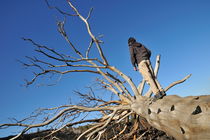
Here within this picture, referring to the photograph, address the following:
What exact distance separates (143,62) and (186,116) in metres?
1.90

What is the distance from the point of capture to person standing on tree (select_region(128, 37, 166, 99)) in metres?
3.01

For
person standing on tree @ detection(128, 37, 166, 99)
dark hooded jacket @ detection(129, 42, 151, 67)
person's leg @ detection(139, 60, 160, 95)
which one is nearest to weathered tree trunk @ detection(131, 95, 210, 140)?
person's leg @ detection(139, 60, 160, 95)

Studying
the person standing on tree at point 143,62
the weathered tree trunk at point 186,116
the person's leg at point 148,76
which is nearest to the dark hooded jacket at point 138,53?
the person standing on tree at point 143,62

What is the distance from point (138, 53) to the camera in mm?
3330

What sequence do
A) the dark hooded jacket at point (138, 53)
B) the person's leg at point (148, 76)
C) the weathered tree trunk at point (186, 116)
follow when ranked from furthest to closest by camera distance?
the dark hooded jacket at point (138, 53) → the person's leg at point (148, 76) → the weathered tree trunk at point (186, 116)

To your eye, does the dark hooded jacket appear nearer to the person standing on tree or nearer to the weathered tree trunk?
the person standing on tree

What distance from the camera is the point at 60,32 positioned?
3854 millimetres

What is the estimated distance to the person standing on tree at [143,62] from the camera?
118 inches

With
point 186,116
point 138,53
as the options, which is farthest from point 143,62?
point 186,116

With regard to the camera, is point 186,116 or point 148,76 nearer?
point 186,116

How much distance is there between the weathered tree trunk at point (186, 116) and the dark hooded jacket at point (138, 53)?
150cm

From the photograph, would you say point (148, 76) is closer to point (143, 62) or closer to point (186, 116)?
point (143, 62)

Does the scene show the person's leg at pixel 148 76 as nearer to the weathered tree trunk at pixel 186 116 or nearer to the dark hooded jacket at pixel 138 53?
the dark hooded jacket at pixel 138 53

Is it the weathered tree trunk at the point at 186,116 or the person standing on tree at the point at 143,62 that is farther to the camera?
the person standing on tree at the point at 143,62
